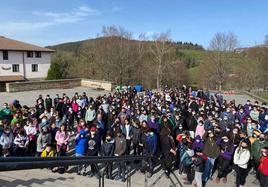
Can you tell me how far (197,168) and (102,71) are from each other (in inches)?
1680

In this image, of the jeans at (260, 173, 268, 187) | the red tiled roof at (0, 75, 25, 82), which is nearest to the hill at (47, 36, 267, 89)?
the red tiled roof at (0, 75, 25, 82)

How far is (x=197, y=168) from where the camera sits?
9539 millimetres

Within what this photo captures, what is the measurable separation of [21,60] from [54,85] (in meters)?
20.2

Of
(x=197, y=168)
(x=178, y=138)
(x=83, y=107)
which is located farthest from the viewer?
(x=83, y=107)

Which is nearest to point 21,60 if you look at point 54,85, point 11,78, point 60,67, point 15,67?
point 15,67

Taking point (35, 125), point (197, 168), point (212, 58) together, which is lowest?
point (197, 168)

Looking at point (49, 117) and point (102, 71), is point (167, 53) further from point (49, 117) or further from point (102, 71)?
point (49, 117)

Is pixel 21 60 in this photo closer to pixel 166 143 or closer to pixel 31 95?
pixel 31 95

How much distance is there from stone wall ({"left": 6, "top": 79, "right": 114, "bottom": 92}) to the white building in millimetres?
16675

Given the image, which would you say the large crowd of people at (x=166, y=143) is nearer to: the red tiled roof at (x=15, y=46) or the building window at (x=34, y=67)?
the red tiled roof at (x=15, y=46)

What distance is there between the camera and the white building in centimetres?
4709

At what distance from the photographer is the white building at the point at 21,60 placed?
155 ft

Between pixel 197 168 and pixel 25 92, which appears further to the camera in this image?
pixel 25 92

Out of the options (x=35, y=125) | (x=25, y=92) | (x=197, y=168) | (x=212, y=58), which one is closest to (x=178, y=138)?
(x=197, y=168)
